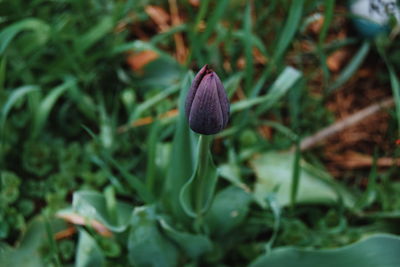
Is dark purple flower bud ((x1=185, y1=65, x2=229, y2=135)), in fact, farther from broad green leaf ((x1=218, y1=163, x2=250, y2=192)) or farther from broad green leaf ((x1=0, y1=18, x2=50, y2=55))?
broad green leaf ((x1=0, y1=18, x2=50, y2=55))

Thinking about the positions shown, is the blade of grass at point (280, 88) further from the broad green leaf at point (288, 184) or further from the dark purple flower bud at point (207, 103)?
the dark purple flower bud at point (207, 103)

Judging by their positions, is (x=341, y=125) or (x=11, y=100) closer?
(x=11, y=100)

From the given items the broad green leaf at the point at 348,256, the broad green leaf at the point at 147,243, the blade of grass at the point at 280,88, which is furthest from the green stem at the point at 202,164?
the blade of grass at the point at 280,88

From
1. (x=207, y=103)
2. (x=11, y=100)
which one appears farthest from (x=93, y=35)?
(x=207, y=103)

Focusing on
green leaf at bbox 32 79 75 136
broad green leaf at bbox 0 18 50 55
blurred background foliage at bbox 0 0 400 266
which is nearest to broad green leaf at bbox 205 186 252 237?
blurred background foliage at bbox 0 0 400 266

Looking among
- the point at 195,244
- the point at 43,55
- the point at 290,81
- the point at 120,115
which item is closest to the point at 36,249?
the point at 195,244

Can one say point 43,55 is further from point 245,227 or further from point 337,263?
point 337,263

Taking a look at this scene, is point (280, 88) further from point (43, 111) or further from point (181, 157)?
point (43, 111)
